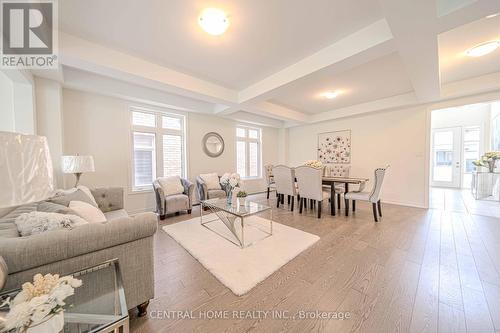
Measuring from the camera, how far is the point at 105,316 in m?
0.90

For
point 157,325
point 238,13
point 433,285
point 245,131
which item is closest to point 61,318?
point 157,325

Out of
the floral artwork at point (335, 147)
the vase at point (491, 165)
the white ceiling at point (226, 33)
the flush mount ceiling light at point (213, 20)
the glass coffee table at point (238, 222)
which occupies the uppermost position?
the white ceiling at point (226, 33)

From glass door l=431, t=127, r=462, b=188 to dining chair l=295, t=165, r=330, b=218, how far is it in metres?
6.36

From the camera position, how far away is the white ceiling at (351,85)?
9.73 feet

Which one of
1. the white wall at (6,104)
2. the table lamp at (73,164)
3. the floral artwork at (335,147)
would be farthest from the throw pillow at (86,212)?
the floral artwork at (335,147)

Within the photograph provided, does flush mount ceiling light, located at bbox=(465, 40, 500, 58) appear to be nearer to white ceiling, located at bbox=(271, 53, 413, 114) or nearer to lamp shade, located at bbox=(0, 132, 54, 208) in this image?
white ceiling, located at bbox=(271, 53, 413, 114)

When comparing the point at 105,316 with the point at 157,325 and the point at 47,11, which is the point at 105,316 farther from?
the point at 47,11

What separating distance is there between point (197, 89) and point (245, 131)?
9.95ft

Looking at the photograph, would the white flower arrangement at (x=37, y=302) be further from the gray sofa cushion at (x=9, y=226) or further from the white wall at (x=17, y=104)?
the white wall at (x=17, y=104)

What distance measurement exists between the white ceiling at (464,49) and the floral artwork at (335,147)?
2360 mm

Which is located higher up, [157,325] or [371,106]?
[371,106]

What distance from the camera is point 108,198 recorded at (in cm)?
284

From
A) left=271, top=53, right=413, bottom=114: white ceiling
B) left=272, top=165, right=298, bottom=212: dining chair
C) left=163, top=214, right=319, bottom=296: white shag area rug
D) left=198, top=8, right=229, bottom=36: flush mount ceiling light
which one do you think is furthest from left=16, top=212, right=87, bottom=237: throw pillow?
left=272, top=165, right=298, bottom=212: dining chair

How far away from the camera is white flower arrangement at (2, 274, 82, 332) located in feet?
1.90
